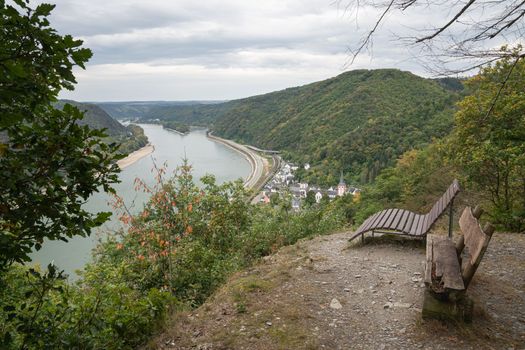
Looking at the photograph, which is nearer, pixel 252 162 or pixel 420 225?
pixel 420 225

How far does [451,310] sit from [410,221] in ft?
8.56

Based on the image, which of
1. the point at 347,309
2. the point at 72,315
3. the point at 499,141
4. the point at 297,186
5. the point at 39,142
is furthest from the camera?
the point at 297,186

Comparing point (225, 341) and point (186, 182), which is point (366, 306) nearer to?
point (225, 341)

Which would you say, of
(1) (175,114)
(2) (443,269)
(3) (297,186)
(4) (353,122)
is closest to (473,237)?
(2) (443,269)

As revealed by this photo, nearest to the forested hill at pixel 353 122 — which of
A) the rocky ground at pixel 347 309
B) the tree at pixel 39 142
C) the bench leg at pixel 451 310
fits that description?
the rocky ground at pixel 347 309

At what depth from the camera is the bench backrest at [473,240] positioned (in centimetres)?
288

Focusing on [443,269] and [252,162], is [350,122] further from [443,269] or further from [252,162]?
[443,269]

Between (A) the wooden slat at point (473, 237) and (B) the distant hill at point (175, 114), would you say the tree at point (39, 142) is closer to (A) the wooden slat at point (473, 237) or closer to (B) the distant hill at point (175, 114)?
(A) the wooden slat at point (473, 237)

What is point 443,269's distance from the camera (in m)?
3.28

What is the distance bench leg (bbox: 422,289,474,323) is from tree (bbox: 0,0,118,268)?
8.98 feet

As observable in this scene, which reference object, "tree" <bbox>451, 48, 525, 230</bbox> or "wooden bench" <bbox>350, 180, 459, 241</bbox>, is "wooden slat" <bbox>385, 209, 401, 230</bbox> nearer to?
"wooden bench" <bbox>350, 180, 459, 241</bbox>

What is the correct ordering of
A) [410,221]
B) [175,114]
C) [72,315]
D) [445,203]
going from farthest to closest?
[175,114]
[410,221]
[445,203]
[72,315]

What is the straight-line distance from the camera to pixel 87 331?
214cm

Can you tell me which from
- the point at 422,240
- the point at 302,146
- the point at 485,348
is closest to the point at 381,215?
the point at 422,240
